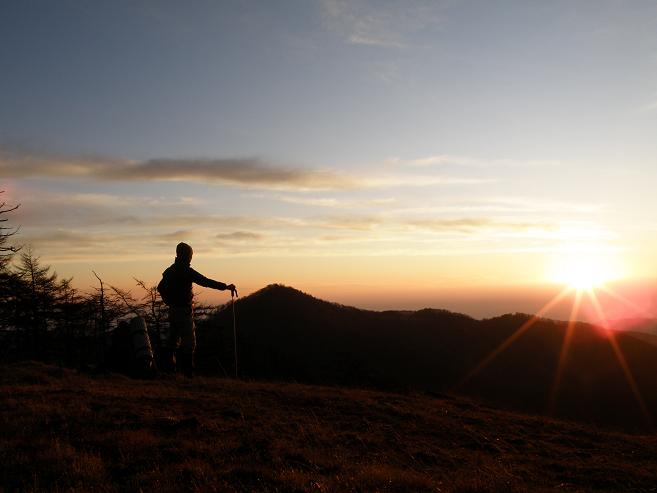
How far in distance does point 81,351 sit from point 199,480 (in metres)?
36.9

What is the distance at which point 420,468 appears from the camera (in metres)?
8.52

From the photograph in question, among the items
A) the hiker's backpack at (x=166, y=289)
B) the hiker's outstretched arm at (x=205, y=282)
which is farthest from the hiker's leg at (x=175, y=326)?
the hiker's outstretched arm at (x=205, y=282)

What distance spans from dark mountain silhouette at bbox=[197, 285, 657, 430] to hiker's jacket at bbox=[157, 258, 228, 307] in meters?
22.4

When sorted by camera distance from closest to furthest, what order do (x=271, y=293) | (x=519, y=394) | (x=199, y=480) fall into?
(x=199, y=480), (x=519, y=394), (x=271, y=293)

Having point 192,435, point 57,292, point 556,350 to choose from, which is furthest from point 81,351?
point 556,350

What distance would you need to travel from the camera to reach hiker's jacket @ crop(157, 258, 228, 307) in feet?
48.1

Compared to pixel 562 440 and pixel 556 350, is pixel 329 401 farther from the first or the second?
pixel 556 350

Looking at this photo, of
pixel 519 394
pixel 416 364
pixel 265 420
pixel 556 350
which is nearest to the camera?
pixel 265 420

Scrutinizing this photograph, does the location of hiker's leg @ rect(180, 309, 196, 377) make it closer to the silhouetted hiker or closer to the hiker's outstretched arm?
the silhouetted hiker

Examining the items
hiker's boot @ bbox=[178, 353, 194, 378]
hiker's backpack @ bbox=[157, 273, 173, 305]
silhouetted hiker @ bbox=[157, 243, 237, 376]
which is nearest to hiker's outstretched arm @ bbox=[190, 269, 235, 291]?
silhouetted hiker @ bbox=[157, 243, 237, 376]

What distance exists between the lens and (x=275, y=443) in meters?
8.50

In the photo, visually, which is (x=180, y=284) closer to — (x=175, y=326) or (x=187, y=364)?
(x=175, y=326)

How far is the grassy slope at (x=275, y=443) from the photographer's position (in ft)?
21.7

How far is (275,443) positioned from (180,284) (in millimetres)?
7305
